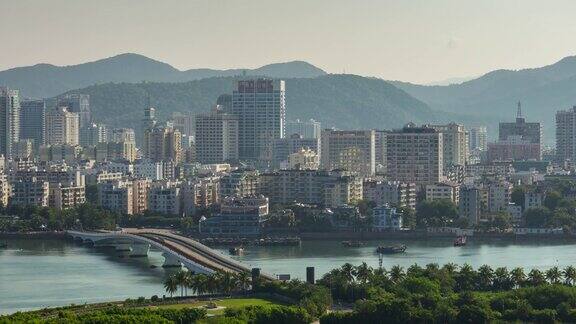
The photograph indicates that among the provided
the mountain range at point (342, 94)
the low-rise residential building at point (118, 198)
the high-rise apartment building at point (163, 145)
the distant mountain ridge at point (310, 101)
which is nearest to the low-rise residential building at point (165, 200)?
the low-rise residential building at point (118, 198)

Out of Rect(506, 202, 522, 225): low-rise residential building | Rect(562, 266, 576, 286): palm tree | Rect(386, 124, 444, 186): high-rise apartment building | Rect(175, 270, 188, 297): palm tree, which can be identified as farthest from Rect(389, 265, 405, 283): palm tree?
Rect(386, 124, 444, 186): high-rise apartment building

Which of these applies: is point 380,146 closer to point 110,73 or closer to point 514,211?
point 514,211

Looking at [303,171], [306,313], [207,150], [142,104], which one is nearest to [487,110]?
[142,104]

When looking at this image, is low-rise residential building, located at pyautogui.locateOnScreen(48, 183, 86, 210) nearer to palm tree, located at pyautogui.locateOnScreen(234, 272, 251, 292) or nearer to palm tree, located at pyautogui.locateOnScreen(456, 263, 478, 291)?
palm tree, located at pyautogui.locateOnScreen(234, 272, 251, 292)

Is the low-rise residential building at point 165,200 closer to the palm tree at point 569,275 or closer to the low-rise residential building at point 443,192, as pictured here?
the low-rise residential building at point 443,192

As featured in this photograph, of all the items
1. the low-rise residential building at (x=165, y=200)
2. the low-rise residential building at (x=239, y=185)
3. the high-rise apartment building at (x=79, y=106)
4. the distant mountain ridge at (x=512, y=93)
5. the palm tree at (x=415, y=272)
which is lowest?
the palm tree at (x=415, y=272)

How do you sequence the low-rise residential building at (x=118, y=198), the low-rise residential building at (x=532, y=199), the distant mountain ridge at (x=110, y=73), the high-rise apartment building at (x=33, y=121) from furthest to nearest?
the distant mountain ridge at (x=110, y=73), the high-rise apartment building at (x=33, y=121), the low-rise residential building at (x=118, y=198), the low-rise residential building at (x=532, y=199)

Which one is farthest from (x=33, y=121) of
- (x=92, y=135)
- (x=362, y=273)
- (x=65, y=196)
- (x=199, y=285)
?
(x=362, y=273)
